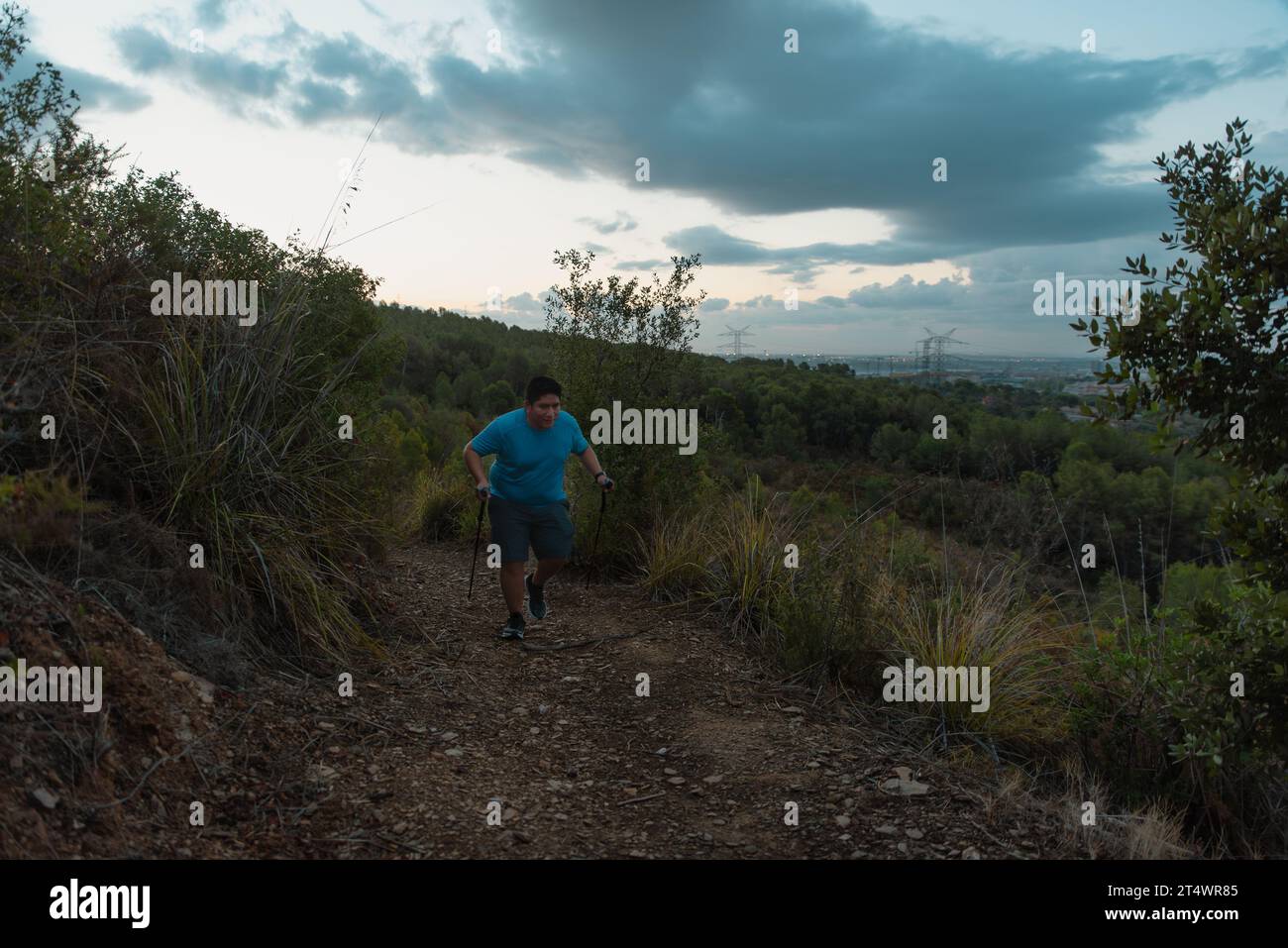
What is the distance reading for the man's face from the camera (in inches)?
230

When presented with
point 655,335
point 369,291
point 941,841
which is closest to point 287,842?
point 941,841

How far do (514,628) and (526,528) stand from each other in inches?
29.3

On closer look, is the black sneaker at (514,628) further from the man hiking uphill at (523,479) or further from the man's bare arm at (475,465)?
the man's bare arm at (475,465)

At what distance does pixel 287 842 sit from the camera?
10.7ft

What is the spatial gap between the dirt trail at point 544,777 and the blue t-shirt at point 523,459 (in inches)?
46.9

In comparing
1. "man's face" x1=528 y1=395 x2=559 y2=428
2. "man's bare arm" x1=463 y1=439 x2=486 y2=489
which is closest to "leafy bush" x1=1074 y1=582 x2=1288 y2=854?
"man's face" x1=528 y1=395 x2=559 y2=428

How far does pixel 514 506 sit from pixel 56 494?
3098mm

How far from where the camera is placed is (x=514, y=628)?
6.09m

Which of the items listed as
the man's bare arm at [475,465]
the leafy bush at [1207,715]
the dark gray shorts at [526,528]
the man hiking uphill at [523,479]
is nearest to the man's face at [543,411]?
the man hiking uphill at [523,479]

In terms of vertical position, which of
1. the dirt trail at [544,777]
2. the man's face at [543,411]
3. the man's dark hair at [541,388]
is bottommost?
the dirt trail at [544,777]

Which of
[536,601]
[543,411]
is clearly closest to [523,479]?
[543,411]

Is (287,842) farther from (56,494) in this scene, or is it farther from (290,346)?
(290,346)

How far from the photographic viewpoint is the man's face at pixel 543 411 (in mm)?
5852

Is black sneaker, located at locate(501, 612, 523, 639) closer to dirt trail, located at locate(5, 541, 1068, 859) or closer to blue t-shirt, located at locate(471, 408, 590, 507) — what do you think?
dirt trail, located at locate(5, 541, 1068, 859)
